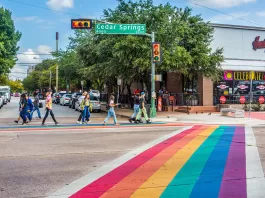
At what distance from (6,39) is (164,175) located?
95.9 ft

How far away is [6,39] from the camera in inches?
1278

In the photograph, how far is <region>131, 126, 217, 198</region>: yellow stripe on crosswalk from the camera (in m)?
5.72

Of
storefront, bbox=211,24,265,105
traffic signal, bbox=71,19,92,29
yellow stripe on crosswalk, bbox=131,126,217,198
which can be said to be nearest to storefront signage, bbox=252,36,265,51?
storefront, bbox=211,24,265,105

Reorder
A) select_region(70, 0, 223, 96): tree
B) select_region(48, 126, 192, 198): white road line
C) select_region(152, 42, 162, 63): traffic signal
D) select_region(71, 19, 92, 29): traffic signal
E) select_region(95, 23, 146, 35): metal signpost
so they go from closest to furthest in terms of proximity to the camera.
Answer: select_region(48, 126, 192, 198): white road line
select_region(71, 19, 92, 29): traffic signal
select_region(95, 23, 146, 35): metal signpost
select_region(152, 42, 162, 63): traffic signal
select_region(70, 0, 223, 96): tree

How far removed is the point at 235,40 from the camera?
1228 inches

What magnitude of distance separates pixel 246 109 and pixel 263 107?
5.15ft

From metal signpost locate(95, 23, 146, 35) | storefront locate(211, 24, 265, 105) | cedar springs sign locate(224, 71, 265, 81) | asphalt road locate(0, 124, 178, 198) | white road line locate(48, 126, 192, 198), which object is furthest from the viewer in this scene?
cedar springs sign locate(224, 71, 265, 81)

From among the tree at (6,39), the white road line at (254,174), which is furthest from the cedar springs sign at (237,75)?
the white road line at (254,174)

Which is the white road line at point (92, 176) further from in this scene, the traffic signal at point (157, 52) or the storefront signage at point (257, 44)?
the storefront signage at point (257, 44)

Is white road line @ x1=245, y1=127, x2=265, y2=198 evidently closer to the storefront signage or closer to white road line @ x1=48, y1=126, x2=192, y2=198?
white road line @ x1=48, y1=126, x2=192, y2=198

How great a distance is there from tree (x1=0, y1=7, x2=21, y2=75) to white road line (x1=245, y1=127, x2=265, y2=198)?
85.0ft

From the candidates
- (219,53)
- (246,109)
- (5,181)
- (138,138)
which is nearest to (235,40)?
(219,53)

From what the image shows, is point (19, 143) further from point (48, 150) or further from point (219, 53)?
point (219, 53)

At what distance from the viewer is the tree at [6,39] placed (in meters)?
31.9
